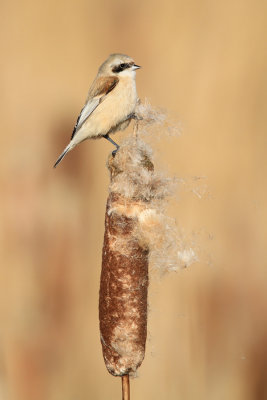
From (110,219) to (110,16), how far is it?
38.5 inches

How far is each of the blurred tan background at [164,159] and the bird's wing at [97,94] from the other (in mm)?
365

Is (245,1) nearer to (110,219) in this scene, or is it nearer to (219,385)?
(110,219)

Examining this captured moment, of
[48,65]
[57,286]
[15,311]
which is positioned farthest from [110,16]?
[15,311]

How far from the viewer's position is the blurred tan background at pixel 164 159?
1684mm

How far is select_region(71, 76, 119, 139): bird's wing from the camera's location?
1.30 metres

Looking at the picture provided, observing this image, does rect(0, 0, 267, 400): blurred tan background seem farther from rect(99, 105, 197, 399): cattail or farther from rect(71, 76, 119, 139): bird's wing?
rect(99, 105, 197, 399): cattail

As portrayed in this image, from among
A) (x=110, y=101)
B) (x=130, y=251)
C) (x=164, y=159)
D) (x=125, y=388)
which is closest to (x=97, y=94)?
(x=110, y=101)

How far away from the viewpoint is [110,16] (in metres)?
1.69

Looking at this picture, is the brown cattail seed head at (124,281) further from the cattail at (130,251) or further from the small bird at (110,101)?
the small bird at (110,101)

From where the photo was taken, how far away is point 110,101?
4.28ft

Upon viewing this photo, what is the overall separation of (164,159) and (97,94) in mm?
409

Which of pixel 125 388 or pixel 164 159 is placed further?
pixel 164 159

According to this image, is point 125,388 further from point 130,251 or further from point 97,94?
point 97,94

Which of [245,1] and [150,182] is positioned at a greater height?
[245,1]
